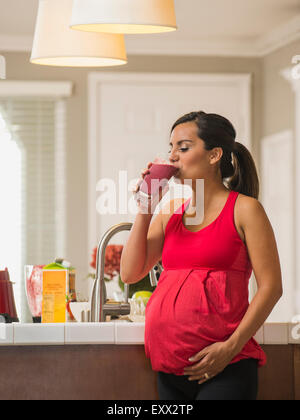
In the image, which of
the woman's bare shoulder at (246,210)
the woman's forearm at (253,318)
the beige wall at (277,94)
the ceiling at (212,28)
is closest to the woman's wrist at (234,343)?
the woman's forearm at (253,318)

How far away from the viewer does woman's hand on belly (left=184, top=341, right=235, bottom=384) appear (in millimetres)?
1623

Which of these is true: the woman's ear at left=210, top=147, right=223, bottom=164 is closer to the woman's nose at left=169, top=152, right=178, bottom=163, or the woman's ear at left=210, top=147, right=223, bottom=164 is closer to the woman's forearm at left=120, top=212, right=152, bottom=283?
the woman's nose at left=169, top=152, right=178, bottom=163

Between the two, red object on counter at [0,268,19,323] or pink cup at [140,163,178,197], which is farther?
red object on counter at [0,268,19,323]

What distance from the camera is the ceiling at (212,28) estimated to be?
4.41m

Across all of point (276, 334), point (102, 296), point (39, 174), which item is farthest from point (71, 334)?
point (39, 174)

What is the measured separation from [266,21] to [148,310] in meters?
3.51

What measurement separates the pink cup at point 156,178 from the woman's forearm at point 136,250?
0.07 m

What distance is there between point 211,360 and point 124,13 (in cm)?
95

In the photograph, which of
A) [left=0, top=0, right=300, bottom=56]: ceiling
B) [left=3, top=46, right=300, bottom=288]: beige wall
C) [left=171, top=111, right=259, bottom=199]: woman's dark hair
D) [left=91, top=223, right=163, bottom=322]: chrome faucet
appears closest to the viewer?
[left=171, top=111, right=259, bottom=199]: woman's dark hair

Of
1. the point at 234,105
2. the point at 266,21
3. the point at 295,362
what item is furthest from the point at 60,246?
the point at 295,362

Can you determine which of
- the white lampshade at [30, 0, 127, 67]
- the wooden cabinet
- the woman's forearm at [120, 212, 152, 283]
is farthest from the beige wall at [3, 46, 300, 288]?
the woman's forearm at [120, 212, 152, 283]

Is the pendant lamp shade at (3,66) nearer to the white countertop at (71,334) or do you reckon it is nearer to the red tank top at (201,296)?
the white countertop at (71,334)

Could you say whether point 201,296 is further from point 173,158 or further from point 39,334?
point 39,334

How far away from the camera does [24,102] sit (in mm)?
5195
